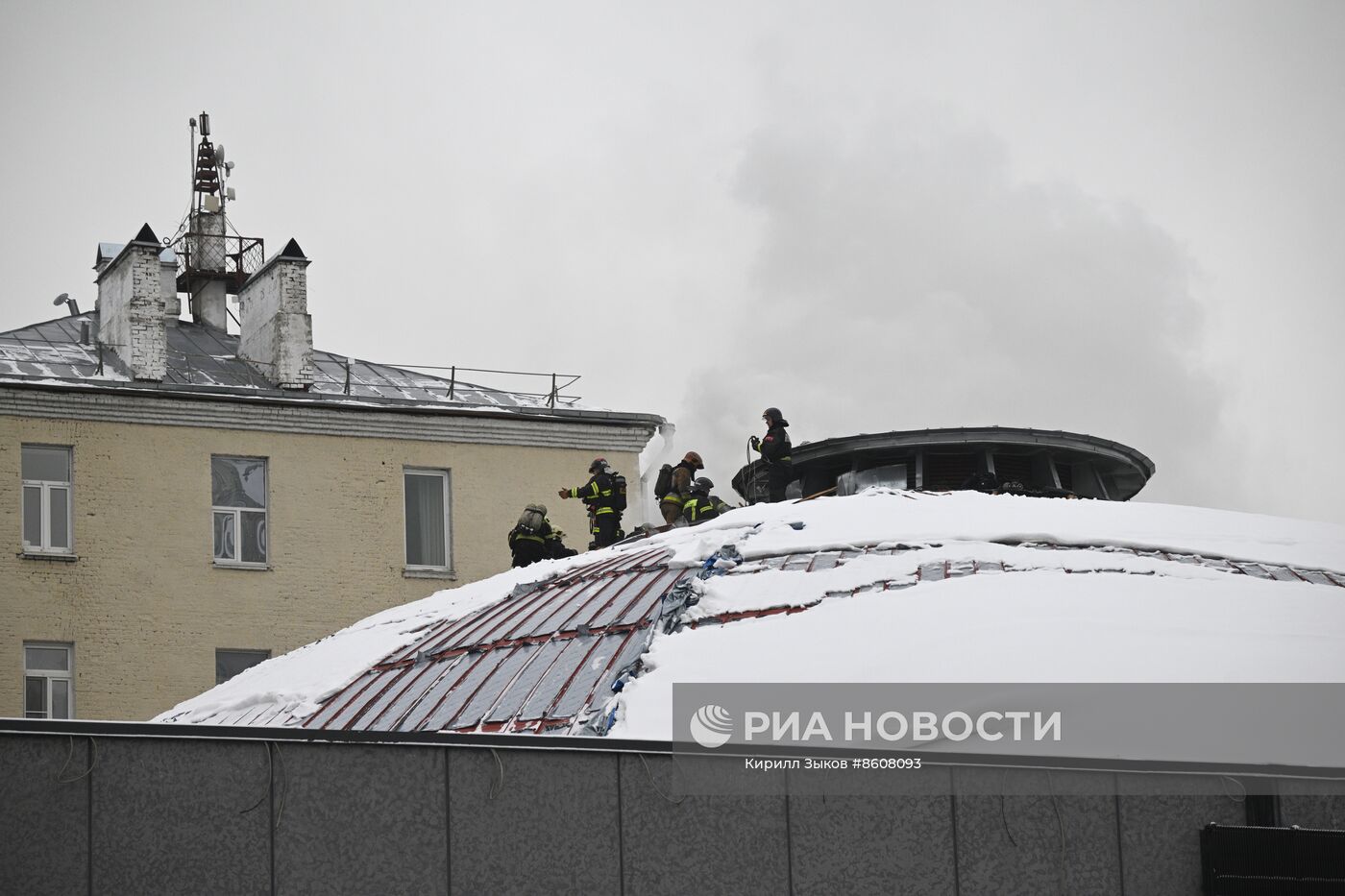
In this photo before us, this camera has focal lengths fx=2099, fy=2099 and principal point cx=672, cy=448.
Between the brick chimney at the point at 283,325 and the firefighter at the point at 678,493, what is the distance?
13.0m

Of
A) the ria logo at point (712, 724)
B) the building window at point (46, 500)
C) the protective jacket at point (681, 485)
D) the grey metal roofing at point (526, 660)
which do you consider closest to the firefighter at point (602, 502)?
the protective jacket at point (681, 485)

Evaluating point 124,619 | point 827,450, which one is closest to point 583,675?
point 827,450

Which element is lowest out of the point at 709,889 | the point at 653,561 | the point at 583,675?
the point at 709,889

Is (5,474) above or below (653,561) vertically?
above

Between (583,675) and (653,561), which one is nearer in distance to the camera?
(583,675)

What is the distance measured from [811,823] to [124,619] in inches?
883

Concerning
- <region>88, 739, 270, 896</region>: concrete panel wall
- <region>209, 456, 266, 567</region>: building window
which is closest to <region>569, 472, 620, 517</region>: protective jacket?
<region>209, 456, 266, 567</region>: building window

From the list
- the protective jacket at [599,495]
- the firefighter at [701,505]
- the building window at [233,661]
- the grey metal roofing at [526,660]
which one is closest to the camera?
the grey metal roofing at [526,660]

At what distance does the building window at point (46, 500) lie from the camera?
33.7 metres

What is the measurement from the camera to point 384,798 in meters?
13.4

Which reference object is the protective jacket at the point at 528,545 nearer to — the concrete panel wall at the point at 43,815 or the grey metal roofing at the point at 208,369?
the grey metal roofing at the point at 208,369

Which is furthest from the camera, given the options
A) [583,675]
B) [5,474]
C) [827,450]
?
[5,474]

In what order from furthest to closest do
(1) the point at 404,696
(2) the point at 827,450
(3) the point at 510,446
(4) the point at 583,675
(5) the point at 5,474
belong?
Result: (3) the point at 510,446 < (5) the point at 5,474 < (2) the point at 827,450 < (1) the point at 404,696 < (4) the point at 583,675

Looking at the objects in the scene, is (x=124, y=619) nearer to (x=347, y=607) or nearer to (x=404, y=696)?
(x=347, y=607)
